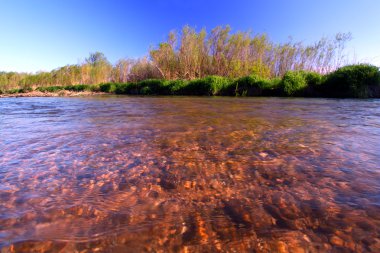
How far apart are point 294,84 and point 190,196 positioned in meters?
13.8

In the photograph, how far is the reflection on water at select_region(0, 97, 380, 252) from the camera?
4.09ft

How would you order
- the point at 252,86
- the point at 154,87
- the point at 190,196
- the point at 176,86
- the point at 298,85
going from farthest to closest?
the point at 154,87, the point at 176,86, the point at 252,86, the point at 298,85, the point at 190,196

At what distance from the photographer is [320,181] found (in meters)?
1.92

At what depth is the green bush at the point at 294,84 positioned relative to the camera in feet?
45.2

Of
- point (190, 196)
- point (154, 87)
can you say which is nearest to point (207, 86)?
point (154, 87)

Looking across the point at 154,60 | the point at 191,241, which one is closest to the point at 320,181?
the point at 191,241

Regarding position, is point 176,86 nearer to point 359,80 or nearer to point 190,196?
point 359,80

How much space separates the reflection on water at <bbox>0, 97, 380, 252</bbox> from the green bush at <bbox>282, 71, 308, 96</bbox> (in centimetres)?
1163

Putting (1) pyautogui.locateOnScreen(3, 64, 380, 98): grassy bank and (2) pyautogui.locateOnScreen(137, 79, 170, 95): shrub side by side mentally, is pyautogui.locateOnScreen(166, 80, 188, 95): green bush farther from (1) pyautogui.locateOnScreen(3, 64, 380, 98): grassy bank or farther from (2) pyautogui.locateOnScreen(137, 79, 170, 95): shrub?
(2) pyautogui.locateOnScreen(137, 79, 170, 95): shrub

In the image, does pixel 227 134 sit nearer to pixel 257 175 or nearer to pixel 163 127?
pixel 163 127

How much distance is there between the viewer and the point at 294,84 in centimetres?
1381

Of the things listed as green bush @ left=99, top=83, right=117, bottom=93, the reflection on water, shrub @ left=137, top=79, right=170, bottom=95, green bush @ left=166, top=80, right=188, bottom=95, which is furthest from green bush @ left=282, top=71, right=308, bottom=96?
green bush @ left=99, top=83, right=117, bottom=93

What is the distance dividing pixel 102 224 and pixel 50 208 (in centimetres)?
42

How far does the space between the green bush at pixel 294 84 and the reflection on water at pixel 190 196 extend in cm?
1163
